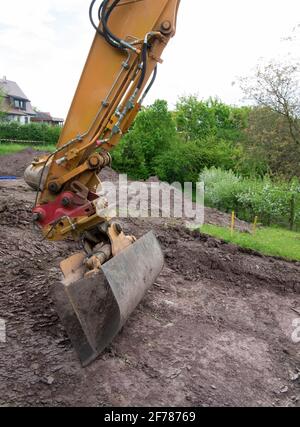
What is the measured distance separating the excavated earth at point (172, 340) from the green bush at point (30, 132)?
2553 centimetres

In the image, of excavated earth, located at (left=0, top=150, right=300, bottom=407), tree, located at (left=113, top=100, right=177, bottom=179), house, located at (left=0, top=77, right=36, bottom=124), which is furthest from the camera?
house, located at (left=0, top=77, right=36, bottom=124)

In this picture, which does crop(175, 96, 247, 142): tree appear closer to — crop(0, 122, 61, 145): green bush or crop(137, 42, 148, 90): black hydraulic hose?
crop(0, 122, 61, 145): green bush

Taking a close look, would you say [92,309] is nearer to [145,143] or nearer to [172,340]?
[172,340]

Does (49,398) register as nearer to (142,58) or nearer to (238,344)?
(238,344)

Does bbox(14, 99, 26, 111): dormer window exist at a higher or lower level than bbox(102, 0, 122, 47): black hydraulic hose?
higher

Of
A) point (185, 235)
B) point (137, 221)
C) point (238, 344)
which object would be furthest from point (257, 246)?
point (238, 344)

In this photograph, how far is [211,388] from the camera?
134 inches

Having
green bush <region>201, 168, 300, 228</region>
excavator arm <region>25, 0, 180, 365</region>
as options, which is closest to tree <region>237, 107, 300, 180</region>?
green bush <region>201, 168, 300, 228</region>

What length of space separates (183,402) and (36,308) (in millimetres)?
1981

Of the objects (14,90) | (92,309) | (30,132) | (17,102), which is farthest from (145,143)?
(14,90)

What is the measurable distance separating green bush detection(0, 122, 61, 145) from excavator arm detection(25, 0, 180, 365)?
27299mm

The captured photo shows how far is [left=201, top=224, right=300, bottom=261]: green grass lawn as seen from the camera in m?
7.94

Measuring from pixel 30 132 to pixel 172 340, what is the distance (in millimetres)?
29217

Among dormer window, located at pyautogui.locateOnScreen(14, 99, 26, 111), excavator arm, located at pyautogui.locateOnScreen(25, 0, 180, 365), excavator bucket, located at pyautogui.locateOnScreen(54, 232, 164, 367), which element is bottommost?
excavator bucket, located at pyautogui.locateOnScreen(54, 232, 164, 367)
